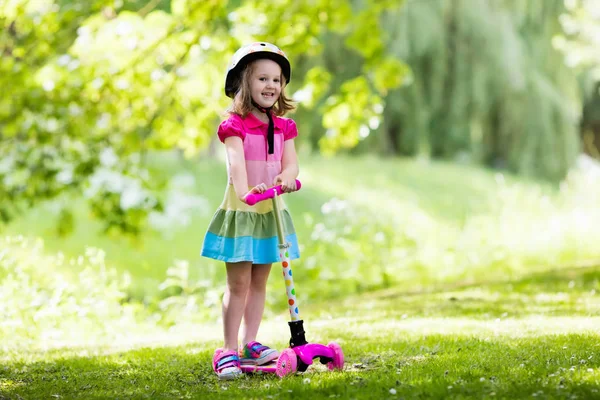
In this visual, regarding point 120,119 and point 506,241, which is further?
point 506,241

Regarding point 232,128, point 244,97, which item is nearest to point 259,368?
point 232,128

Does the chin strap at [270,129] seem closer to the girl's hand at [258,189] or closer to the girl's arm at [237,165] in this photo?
the girl's arm at [237,165]

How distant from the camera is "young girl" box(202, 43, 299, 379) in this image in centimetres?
371

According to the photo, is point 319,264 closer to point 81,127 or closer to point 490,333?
point 81,127

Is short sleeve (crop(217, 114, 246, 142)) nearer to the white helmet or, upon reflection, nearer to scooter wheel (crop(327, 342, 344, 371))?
the white helmet

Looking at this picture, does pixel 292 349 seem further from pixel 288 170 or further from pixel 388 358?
pixel 288 170

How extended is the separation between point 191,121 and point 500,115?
6074mm

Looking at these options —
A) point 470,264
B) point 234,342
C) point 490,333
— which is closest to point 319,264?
point 470,264

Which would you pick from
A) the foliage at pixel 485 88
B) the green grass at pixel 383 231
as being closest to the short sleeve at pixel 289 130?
the green grass at pixel 383 231

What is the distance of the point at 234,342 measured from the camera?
3795 mm

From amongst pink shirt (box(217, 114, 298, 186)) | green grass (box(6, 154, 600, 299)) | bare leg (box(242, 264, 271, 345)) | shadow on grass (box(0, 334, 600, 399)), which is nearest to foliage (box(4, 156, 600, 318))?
green grass (box(6, 154, 600, 299))

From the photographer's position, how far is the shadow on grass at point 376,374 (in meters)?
3.14

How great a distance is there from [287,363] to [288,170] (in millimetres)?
904

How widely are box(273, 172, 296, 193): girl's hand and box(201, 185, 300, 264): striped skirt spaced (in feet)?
0.29
